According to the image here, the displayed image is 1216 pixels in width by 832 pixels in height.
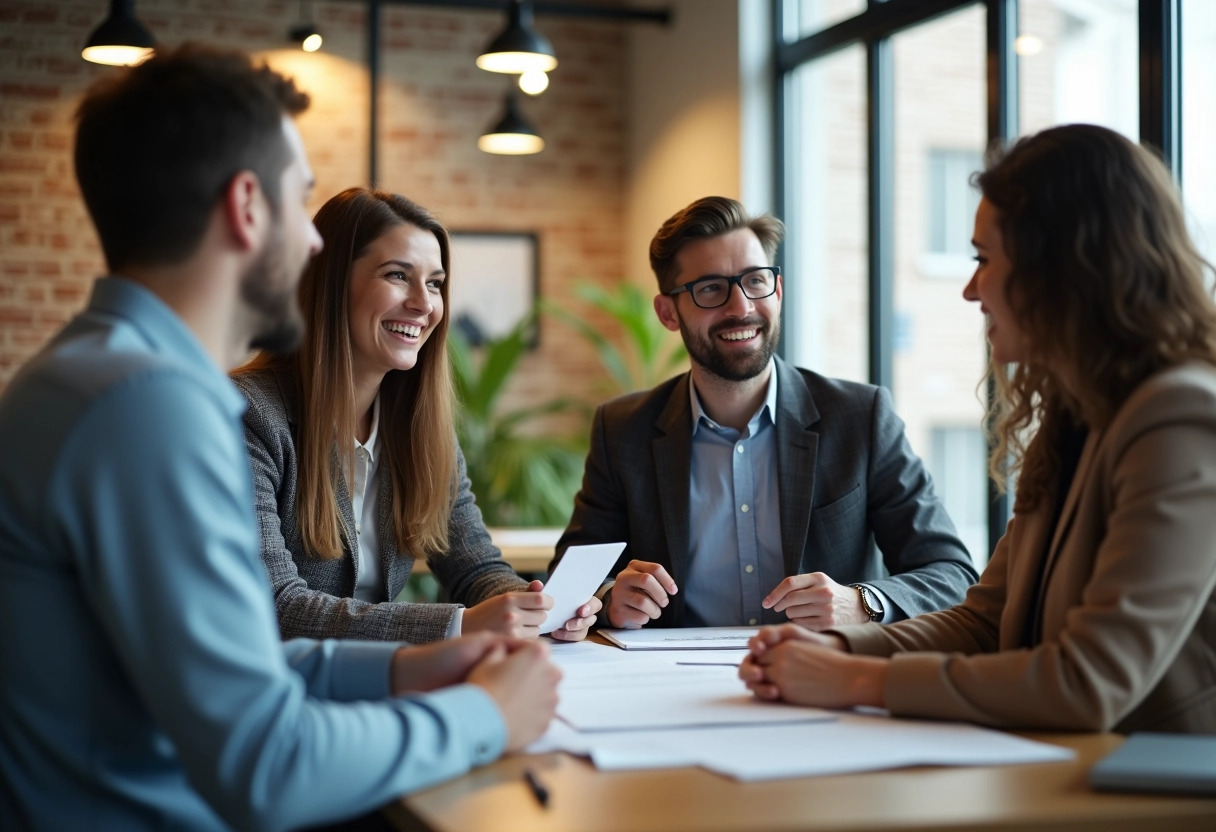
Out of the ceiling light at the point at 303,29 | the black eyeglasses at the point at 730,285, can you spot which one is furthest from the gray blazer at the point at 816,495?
the ceiling light at the point at 303,29

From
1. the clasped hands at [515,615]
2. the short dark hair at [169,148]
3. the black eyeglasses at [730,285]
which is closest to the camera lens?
the short dark hair at [169,148]

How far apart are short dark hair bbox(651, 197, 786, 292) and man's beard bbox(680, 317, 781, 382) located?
19cm

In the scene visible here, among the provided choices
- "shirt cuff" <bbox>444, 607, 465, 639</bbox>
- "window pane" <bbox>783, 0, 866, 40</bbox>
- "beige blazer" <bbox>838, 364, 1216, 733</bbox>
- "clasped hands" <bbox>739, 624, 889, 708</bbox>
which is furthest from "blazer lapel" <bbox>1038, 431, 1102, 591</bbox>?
"window pane" <bbox>783, 0, 866, 40</bbox>

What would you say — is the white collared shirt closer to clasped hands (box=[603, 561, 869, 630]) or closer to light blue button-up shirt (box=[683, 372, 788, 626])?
clasped hands (box=[603, 561, 869, 630])

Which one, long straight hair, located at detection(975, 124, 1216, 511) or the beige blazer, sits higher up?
long straight hair, located at detection(975, 124, 1216, 511)

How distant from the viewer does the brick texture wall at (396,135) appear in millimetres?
6090

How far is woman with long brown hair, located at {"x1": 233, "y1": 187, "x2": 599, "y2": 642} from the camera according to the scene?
240 cm

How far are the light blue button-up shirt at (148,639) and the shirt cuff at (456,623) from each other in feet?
2.63

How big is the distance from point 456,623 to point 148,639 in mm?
999

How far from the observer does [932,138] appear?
6.65m

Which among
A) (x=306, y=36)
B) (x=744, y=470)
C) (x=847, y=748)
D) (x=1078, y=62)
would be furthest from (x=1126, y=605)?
(x=306, y=36)

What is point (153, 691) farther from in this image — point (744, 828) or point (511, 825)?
point (744, 828)

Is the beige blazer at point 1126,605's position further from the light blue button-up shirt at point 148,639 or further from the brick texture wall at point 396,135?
the brick texture wall at point 396,135

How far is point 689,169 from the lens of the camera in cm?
623
